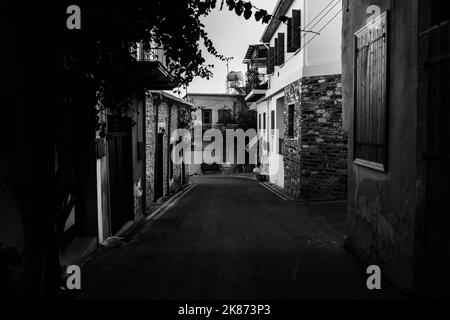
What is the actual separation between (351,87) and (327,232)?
3231 mm

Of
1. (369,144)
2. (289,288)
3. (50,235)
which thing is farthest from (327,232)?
(50,235)

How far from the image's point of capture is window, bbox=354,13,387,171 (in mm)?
6000

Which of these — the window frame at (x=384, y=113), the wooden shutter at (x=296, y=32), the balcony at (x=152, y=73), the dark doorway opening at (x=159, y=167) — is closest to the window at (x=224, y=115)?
the dark doorway opening at (x=159, y=167)

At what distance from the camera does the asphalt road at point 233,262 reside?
5445 mm

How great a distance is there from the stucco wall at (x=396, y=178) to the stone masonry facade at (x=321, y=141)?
23.4ft

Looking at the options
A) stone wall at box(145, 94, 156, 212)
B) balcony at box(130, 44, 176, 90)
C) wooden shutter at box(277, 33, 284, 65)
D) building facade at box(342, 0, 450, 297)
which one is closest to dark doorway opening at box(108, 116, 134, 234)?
balcony at box(130, 44, 176, 90)

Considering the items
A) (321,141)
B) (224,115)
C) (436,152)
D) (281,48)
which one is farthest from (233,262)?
(224,115)

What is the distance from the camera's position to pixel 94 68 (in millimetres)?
4734

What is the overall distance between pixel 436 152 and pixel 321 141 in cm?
984

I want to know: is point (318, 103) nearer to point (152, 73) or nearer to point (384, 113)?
point (152, 73)

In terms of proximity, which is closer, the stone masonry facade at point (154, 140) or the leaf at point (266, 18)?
the leaf at point (266, 18)

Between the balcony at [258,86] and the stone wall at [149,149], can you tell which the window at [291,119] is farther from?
the balcony at [258,86]

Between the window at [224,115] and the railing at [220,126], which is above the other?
the window at [224,115]

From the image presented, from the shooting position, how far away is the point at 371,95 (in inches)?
256
